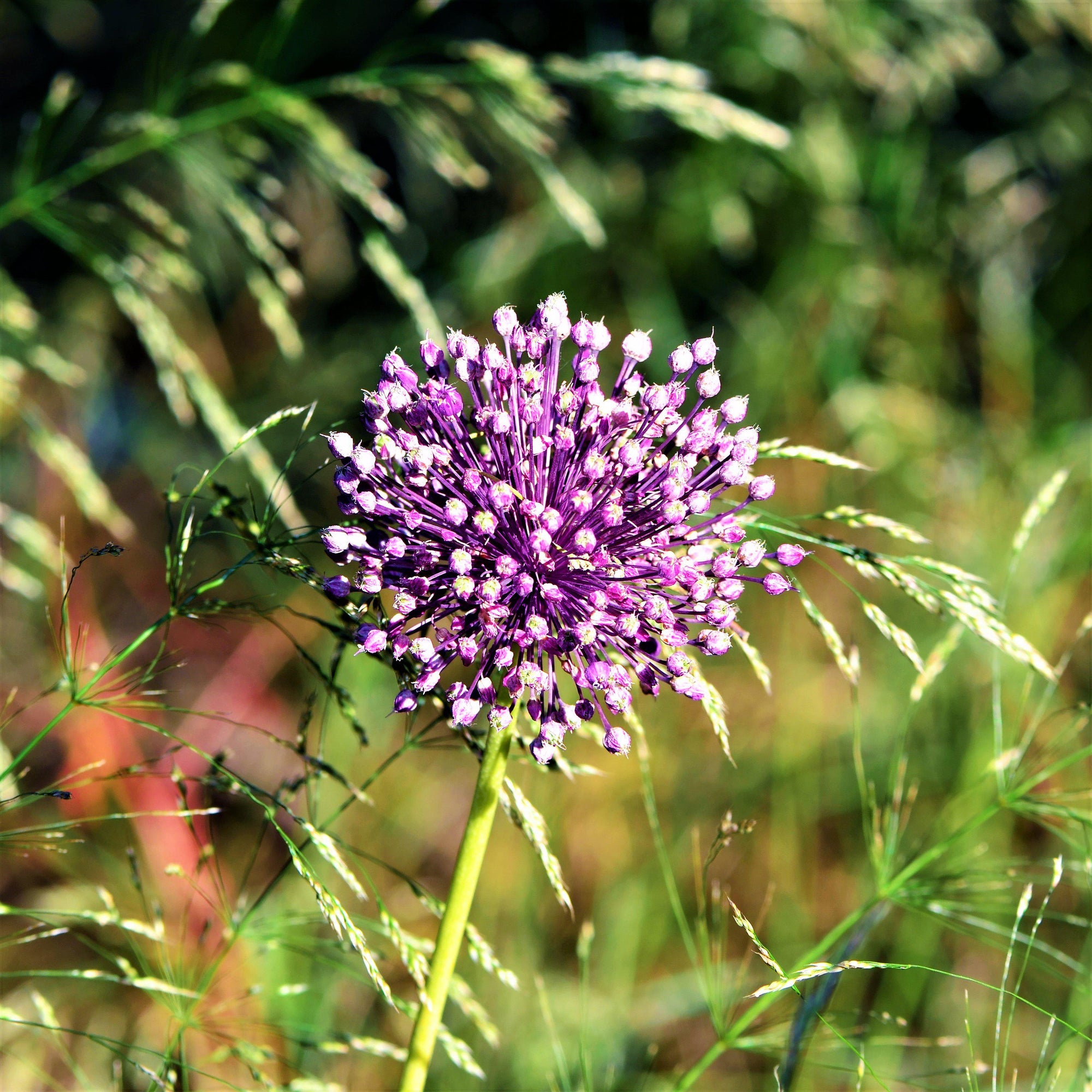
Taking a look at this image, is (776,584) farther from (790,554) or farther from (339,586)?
Answer: (339,586)

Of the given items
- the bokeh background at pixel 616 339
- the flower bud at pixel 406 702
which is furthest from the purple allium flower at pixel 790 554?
the bokeh background at pixel 616 339

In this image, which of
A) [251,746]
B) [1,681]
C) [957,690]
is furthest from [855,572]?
[1,681]

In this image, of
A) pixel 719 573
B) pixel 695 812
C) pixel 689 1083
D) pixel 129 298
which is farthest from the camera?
pixel 695 812

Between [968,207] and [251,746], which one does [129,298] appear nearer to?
[251,746]

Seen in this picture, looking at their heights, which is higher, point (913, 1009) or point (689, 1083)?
point (689, 1083)

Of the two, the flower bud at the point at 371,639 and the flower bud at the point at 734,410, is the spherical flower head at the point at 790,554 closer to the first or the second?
the flower bud at the point at 734,410

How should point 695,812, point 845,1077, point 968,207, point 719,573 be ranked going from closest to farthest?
1. point 719,573
2. point 845,1077
3. point 695,812
4. point 968,207

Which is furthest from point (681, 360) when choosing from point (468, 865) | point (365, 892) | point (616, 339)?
point (616, 339)
